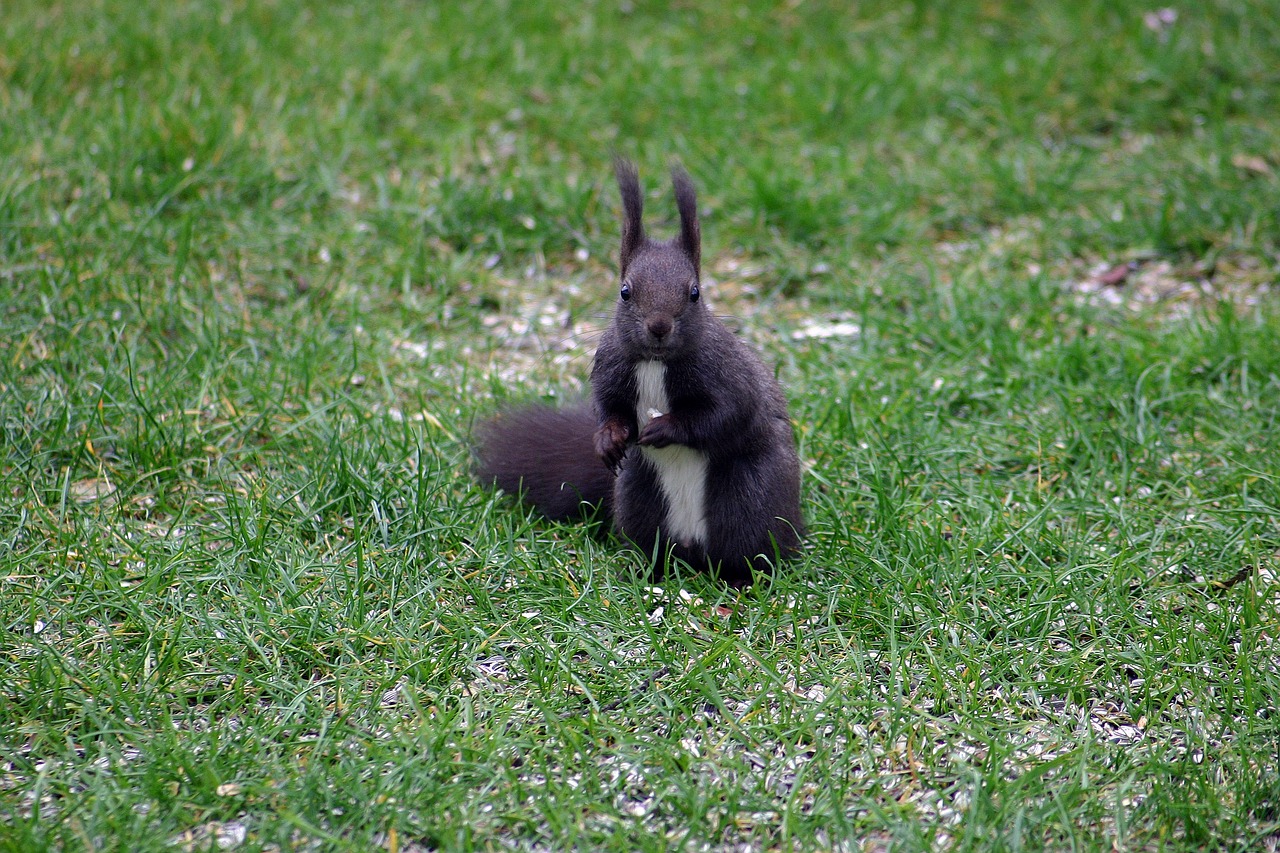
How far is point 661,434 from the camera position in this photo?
281cm

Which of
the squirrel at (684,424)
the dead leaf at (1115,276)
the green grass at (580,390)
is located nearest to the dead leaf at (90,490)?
the green grass at (580,390)

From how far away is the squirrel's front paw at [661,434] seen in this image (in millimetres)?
2809

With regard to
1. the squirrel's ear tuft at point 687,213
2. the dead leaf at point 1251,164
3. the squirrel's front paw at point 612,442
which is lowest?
the squirrel's front paw at point 612,442

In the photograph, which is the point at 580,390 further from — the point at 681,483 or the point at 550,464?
the point at 681,483

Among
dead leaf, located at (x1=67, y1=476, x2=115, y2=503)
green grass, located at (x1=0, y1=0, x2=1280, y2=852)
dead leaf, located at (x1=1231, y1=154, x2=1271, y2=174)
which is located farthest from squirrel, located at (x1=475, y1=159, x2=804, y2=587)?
dead leaf, located at (x1=1231, y1=154, x2=1271, y2=174)

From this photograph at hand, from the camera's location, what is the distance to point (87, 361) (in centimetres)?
376

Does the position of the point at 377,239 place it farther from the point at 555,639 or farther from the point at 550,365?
the point at 555,639

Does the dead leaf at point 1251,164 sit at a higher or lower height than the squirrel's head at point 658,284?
lower

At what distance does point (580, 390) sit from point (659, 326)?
1.19 meters

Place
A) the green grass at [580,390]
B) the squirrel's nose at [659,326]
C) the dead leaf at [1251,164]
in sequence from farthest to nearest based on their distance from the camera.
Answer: the dead leaf at [1251,164] < the squirrel's nose at [659,326] < the green grass at [580,390]

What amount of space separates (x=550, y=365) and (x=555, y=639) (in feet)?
5.09

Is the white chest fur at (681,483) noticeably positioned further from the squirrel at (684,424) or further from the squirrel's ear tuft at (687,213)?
the squirrel's ear tuft at (687,213)

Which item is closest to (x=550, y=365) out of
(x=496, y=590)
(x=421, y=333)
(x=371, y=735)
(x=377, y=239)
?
(x=421, y=333)

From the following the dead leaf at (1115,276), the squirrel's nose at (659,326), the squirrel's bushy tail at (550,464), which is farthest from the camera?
the dead leaf at (1115,276)
